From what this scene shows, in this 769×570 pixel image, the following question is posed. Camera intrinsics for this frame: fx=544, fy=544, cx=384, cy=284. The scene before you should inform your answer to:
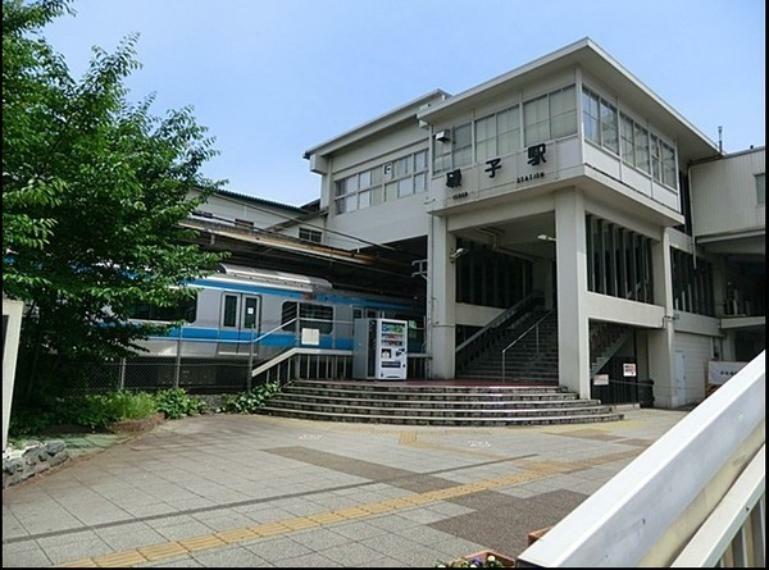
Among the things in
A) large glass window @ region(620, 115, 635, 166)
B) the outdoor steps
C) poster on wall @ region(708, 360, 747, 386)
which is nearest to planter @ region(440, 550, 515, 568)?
the outdoor steps

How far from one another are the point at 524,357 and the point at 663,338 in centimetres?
500

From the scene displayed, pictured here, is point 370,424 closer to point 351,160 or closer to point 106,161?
point 106,161

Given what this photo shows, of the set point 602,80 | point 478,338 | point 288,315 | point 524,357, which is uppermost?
point 602,80

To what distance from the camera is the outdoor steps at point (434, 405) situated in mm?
12984

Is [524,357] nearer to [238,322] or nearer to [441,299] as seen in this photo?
[441,299]

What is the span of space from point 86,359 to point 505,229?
1494 cm

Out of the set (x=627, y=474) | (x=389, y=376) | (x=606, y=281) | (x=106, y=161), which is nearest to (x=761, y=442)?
(x=627, y=474)

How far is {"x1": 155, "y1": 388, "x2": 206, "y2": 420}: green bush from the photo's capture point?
1283cm

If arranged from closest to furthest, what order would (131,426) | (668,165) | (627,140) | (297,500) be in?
(297,500) → (131,426) → (627,140) → (668,165)

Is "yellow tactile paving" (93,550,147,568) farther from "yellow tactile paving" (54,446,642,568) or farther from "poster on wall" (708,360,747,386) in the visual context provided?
"poster on wall" (708,360,747,386)

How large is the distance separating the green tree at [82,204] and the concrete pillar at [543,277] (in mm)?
17648

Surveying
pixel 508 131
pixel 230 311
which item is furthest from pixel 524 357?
pixel 230 311

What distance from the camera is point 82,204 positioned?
8.66m

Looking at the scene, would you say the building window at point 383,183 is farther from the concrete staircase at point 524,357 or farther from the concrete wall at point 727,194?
the concrete wall at point 727,194
